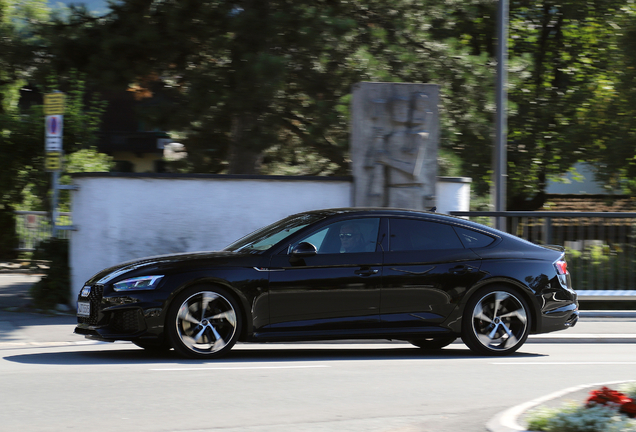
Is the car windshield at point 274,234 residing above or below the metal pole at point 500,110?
below

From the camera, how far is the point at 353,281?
8.35 meters

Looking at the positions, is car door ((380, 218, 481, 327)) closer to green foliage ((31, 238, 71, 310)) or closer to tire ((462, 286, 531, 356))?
tire ((462, 286, 531, 356))

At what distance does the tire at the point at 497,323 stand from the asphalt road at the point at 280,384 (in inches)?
8.0

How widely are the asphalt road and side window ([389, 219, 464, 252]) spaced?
3.69ft

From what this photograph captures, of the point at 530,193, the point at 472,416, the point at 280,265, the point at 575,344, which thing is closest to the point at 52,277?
the point at 280,265

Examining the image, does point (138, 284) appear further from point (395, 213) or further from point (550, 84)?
point (550, 84)

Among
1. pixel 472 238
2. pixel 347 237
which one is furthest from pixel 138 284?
pixel 472 238

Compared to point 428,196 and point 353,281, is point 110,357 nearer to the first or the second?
point 353,281

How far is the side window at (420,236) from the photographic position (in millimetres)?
8648

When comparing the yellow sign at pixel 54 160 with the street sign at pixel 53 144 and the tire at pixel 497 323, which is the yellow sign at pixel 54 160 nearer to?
the street sign at pixel 53 144

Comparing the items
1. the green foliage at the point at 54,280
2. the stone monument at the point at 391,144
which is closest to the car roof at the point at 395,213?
the stone monument at the point at 391,144

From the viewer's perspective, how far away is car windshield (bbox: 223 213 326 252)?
849 cm

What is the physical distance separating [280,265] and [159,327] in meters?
1.26

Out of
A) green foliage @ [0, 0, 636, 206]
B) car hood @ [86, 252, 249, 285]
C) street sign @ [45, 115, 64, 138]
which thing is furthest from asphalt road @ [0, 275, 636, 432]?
green foliage @ [0, 0, 636, 206]
